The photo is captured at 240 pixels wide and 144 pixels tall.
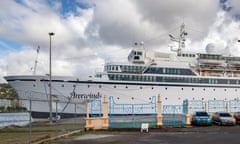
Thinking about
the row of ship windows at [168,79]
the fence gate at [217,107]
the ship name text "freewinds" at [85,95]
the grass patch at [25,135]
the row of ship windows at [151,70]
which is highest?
the row of ship windows at [151,70]

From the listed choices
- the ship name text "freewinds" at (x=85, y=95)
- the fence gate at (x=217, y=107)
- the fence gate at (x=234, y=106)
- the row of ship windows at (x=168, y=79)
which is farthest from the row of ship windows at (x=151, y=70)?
the fence gate at (x=234, y=106)

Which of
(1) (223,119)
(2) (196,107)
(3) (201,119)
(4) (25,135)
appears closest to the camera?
(4) (25,135)

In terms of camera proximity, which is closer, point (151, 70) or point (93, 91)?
point (93, 91)

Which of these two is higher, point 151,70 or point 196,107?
point 151,70

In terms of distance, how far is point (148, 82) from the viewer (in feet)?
140

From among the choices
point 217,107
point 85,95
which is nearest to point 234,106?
point 217,107

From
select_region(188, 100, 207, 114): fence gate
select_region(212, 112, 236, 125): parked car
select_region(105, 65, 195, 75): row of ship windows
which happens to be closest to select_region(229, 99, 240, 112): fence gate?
select_region(188, 100, 207, 114): fence gate

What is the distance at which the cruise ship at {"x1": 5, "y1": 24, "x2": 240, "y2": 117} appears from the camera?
39.2 meters

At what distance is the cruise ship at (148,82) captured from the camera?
39.2 meters

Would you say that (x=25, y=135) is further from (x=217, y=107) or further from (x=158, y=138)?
(x=217, y=107)

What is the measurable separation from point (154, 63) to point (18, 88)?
73.9 feet

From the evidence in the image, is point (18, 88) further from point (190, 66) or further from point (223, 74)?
point (223, 74)

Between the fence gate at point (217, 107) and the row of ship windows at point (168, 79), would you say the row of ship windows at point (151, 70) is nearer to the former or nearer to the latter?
the row of ship windows at point (168, 79)

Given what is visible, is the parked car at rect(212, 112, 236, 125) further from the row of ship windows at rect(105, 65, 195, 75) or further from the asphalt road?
the row of ship windows at rect(105, 65, 195, 75)
